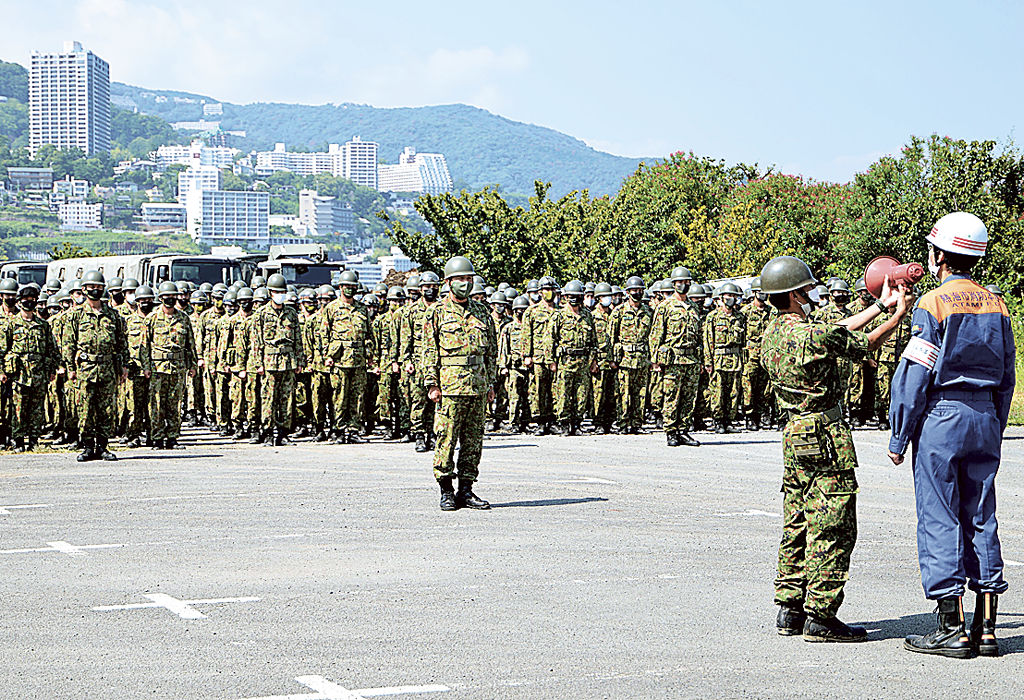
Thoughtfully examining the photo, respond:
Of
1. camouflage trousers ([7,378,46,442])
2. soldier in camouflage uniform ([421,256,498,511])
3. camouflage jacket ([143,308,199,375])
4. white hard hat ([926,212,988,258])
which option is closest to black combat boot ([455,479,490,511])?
soldier in camouflage uniform ([421,256,498,511])

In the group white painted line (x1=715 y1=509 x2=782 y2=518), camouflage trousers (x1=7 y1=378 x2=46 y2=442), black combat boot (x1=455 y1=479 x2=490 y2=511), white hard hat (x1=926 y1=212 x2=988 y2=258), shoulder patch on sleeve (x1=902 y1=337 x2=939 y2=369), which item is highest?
white hard hat (x1=926 y1=212 x2=988 y2=258)

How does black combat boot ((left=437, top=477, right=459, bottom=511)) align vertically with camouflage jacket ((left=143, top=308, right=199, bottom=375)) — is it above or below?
below

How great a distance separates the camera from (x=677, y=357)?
1766 cm

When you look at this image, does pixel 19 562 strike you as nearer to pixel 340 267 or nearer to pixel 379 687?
pixel 379 687

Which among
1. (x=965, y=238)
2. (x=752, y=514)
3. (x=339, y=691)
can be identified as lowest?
(x=339, y=691)

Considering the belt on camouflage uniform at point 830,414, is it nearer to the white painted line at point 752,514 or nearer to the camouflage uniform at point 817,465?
the camouflage uniform at point 817,465

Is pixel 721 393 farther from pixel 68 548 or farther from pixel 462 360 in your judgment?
pixel 68 548

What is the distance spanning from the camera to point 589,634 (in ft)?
22.9

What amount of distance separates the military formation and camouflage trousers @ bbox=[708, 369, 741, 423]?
0.02m

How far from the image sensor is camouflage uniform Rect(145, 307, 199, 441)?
17.4 m

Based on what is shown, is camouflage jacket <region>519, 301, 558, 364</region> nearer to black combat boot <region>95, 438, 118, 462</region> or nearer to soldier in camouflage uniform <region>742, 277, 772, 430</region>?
soldier in camouflage uniform <region>742, 277, 772, 430</region>

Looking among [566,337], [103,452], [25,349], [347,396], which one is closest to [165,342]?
[25,349]

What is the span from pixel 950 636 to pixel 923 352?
1.35 meters

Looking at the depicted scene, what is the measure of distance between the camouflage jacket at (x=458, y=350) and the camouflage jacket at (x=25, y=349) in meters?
6.37
